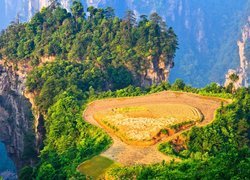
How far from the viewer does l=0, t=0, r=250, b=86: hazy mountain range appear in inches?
4045

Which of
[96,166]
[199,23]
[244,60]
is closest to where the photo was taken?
[96,166]

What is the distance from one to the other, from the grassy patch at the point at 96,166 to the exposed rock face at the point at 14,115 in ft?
55.0

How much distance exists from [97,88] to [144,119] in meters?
9.72

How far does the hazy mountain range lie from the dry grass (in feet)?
231

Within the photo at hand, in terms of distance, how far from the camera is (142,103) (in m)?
30.1

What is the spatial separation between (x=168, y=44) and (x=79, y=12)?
8.70m

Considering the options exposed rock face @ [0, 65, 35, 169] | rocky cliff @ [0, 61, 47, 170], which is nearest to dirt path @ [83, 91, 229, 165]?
rocky cliff @ [0, 61, 47, 170]

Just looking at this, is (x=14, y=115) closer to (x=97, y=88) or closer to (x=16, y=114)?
(x=16, y=114)

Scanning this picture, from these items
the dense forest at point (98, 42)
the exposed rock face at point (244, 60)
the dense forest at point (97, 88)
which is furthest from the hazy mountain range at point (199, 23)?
the dense forest at point (97, 88)

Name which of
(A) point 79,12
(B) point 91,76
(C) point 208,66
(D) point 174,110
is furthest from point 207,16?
(D) point 174,110

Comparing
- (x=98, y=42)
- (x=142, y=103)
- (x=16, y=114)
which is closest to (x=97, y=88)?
(x=142, y=103)

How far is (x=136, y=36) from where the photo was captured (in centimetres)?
4353

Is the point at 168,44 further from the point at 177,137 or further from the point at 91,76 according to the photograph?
the point at 177,137

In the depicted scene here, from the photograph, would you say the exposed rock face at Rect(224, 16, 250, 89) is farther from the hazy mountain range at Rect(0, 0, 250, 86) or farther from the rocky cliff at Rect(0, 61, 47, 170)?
the rocky cliff at Rect(0, 61, 47, 170)
